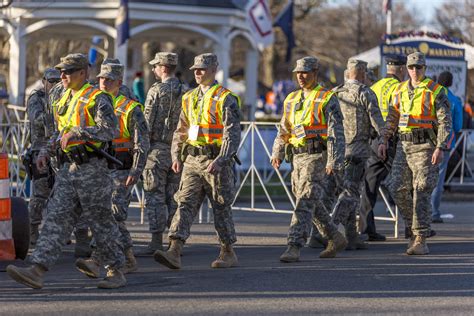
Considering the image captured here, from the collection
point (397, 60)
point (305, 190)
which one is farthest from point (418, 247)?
point (397, 60)

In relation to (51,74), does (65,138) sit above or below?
below

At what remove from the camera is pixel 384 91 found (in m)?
12.9

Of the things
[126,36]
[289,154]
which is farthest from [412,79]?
[126,36]

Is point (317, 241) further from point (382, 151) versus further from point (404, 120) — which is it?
point (404, 120)

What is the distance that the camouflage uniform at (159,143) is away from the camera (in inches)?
462

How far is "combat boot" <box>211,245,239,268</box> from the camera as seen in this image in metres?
10.8

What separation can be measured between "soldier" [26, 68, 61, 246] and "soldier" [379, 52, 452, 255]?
11.6 ft

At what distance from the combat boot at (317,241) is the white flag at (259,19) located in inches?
627

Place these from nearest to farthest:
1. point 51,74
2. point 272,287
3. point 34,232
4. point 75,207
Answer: point 75,207
point 272,287
point 51,74
point 34,232

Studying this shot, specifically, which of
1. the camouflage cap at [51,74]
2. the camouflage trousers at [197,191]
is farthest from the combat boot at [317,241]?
the camouflage cap at [51,74]

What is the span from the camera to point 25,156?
12.4 metres

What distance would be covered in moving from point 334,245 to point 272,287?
2072 millimetres

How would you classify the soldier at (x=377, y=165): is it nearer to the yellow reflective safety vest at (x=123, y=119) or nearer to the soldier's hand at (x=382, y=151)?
the soldier's hand at (x=382, y=151)

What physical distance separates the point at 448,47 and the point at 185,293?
48.1ft
